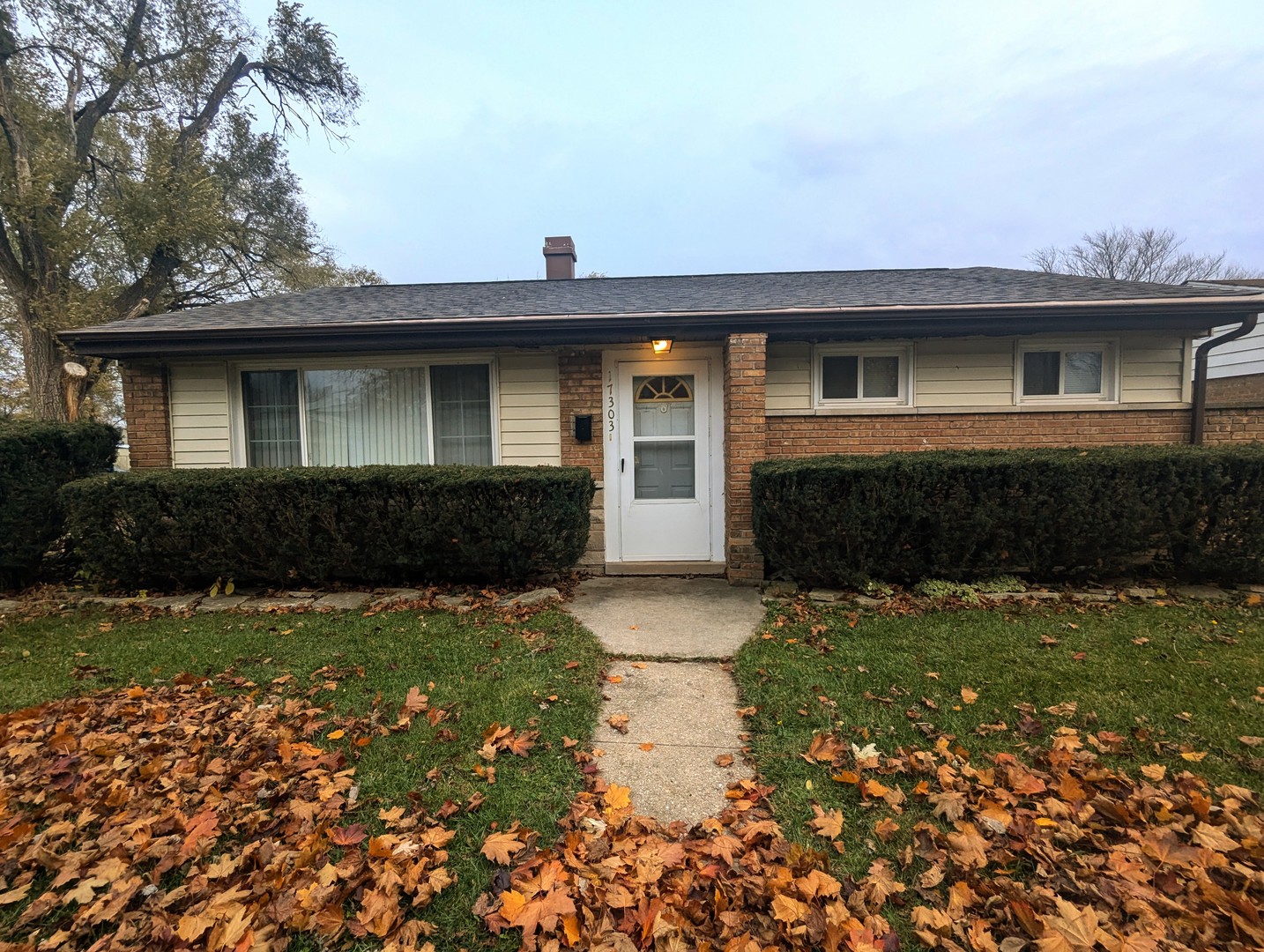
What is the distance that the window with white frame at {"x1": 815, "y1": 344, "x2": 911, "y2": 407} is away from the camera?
5.95 metres

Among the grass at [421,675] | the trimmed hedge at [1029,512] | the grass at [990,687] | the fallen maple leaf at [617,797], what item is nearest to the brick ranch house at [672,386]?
the trimmed hedge at [1029,512]

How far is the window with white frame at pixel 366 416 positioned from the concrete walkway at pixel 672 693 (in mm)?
2448

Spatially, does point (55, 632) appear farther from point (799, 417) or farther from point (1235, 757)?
point (1235, 757)

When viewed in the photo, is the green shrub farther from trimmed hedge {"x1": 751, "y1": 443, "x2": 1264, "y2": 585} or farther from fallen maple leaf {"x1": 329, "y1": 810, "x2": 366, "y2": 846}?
fallen maple leaf {"x1": 329, "y1": 810, "x2": 366, "y2": 846}

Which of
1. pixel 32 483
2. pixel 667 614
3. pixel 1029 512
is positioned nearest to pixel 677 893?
pixel 667 614

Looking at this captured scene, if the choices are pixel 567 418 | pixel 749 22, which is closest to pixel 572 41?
pixel 749 22

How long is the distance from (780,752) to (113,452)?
7.17 metres

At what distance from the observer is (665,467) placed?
20.2ft

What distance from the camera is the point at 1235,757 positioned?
7.72 ft

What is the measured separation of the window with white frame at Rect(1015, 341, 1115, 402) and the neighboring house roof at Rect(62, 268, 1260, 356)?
0.52 m

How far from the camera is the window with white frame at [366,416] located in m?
6.27

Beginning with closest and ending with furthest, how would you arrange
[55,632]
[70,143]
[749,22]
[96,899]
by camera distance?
[96,899], [55,632], [70,143], [749,22]

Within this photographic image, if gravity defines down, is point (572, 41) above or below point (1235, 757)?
above

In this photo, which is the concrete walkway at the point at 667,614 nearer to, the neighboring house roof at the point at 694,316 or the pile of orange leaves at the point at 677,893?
the pile of orange leaves at the point at 677,893
